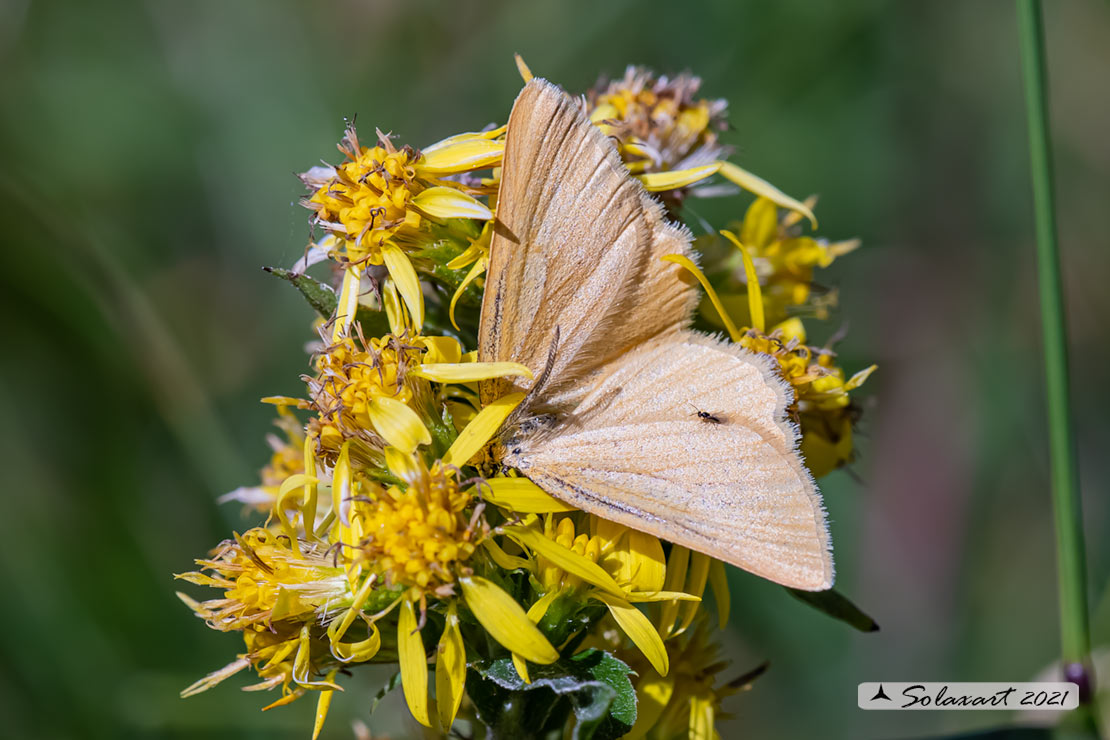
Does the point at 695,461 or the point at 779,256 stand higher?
the point at 779,256

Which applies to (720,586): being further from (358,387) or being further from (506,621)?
(358,387)

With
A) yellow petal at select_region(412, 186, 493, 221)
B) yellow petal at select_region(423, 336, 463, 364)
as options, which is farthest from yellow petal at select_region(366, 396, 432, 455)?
yellow petal at select_region(412, 186, 493, 221)

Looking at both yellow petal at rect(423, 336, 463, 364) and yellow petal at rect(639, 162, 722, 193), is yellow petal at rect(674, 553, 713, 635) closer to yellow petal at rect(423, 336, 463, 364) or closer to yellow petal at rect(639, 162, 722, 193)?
yellow petal at rect(423, 336, 463, 364)

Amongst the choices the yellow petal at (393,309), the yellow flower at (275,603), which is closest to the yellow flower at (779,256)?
the yellow petal at (393,309)

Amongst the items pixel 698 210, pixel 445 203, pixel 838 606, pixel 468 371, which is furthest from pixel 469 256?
pixel 698 210

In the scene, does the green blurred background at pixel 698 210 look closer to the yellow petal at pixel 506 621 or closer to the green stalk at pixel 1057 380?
the green stalk at pixel 1057 380

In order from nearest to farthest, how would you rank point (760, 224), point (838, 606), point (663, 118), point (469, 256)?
point (469, 256)
point (838, 606)
point (663, 118)
point (760, 224)

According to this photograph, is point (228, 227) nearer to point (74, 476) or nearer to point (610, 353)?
point (74, 476)

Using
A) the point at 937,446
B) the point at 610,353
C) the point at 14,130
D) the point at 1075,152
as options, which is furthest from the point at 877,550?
the point at 14,130
